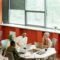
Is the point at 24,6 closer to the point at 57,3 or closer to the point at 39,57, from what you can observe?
the point at 57,3

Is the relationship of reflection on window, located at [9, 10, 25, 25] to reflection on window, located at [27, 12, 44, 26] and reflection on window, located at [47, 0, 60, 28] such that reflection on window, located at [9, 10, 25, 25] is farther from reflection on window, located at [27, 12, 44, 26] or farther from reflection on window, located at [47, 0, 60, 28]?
reflection on window, located at [47, 0, 60, 28]

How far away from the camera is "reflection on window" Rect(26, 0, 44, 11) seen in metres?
9.68

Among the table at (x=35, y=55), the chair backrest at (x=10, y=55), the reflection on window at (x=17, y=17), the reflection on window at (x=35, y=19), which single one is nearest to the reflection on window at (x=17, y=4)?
the reflection on window at (x=17, y=17)

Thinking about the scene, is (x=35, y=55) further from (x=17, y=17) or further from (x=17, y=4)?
(x=17, y=4)

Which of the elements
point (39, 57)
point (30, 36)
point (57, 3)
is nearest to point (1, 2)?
point (30, 36)

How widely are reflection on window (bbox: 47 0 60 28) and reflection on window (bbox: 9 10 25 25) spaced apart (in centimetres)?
154

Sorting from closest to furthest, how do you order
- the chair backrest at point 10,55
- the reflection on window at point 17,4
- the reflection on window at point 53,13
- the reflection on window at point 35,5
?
the chair backrest at point 10,55 → the reflection on window at point 53,13 → the reflection on window at point 35,5 → the reflection on window at point 17,4

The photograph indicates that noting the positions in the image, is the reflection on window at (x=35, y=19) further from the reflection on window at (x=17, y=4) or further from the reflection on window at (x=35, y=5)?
the reflection on window at (x=17, y=4)

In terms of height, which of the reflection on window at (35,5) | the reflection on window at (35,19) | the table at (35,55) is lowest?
the table at (35,55)

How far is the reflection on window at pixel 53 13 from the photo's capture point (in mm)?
9172

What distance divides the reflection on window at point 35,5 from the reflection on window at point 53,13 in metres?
0.43

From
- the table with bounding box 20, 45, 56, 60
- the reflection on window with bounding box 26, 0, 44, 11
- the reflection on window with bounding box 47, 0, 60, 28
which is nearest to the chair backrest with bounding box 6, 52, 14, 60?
the table with bounding box 20, 45, 56, 60

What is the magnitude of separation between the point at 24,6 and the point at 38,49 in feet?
13.1

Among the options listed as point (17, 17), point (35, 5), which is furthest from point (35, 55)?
point (17, 17)
